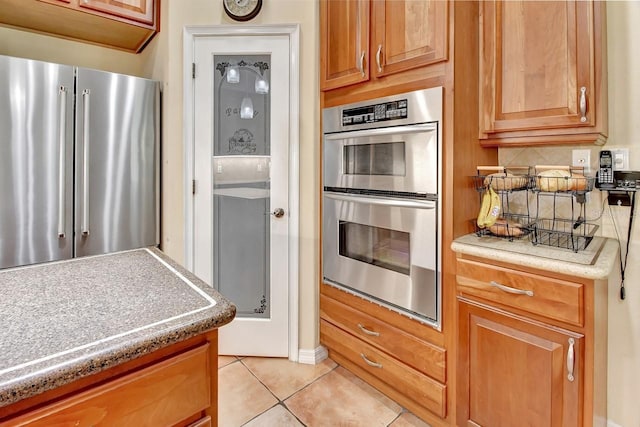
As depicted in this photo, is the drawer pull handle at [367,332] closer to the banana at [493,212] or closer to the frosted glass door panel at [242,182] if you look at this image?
the frosted glass door panel at [242,182]

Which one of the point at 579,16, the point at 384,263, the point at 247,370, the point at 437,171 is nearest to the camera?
the point at 579,16

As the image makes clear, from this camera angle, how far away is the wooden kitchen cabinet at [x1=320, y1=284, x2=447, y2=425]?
161cm

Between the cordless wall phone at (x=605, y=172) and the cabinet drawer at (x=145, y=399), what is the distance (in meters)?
1.76

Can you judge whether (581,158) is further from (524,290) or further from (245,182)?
(245,182)

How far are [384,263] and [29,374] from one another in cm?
151

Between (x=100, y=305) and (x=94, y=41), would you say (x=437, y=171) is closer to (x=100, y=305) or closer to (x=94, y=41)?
(x=100, y=305)

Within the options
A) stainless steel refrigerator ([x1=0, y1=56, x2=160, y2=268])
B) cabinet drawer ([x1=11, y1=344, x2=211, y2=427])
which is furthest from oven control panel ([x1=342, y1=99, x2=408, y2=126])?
cabinet drawer ([x1=11, y1=344, x2=211, y2=427])

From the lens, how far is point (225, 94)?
7.20ft

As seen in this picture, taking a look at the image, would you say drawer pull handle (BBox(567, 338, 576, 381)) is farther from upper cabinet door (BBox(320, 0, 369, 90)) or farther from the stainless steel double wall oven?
upper cabinet door (BBox(320, 0, 369, 90))

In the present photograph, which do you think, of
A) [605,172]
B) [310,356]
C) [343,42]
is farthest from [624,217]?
[310,356]

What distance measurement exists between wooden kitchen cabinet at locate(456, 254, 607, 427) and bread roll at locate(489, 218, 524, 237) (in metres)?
0.23

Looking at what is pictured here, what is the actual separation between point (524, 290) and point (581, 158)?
77 cm

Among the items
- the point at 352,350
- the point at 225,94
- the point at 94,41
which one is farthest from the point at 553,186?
the point at 94,41

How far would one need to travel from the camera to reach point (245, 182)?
2223 mm
